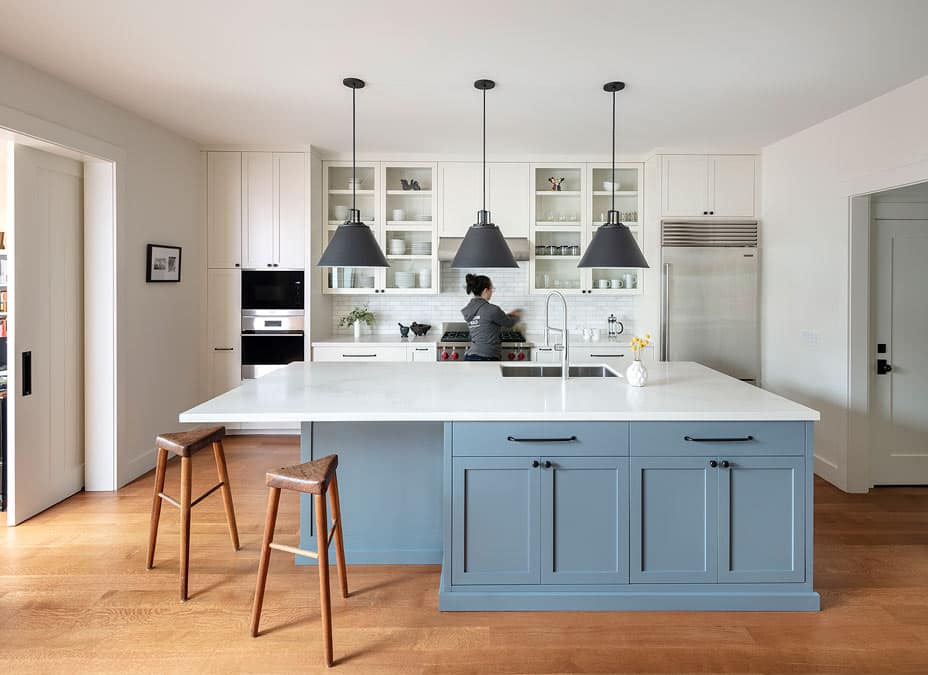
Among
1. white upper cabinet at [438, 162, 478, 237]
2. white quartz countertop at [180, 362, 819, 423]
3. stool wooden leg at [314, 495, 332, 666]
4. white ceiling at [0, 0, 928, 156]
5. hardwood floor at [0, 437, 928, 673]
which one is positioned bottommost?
hardwood floor at [0, 437, 928, 673]

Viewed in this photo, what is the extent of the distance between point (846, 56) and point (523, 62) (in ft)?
5.70

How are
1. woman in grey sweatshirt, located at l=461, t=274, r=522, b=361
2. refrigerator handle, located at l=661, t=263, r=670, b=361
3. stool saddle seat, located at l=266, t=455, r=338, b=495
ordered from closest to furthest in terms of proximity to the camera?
stool saddle seat, located at l=266, t=455, r=338, b=495, woman in grey sweatshirt, located at l=461, t=274, r=522, b=361, refrigerator handle, located at l=661, t=263, r=670, b=361

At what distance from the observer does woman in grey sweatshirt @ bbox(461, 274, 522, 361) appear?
499 cm

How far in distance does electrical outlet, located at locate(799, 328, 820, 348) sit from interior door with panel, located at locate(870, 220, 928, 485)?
38 cm

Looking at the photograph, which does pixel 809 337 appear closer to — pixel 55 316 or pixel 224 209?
pixel 224 209

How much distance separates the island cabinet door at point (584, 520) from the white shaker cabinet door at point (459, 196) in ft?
11.6

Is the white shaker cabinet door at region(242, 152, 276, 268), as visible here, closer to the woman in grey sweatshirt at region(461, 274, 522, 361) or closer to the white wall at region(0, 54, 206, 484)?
the white wall at region(0, 54, 206, 484)

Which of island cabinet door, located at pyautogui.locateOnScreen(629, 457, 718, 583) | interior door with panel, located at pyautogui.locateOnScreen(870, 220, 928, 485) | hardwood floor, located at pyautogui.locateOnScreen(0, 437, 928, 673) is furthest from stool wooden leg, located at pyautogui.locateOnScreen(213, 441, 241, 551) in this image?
interior door with panel, located at pyautogui.locateOnScreen(870, 220, 928, 485)

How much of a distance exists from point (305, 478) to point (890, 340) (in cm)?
432

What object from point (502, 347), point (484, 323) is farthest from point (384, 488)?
point (502, 347)

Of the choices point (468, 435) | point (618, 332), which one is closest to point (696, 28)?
point (468, 435)

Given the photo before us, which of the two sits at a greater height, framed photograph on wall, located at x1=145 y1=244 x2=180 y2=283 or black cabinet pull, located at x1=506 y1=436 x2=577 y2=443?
framed photograph on wall, located at x1=145 y1=244 x2=180 y2=283

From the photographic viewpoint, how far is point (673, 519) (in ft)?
9.00

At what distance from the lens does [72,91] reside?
3918 millimetres
